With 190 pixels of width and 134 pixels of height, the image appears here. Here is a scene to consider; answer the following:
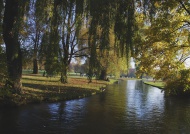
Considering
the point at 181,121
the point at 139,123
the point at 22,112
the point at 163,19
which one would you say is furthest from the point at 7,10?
the point at 181,121

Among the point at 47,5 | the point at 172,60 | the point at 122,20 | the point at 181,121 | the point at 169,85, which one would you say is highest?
the point at 47,5

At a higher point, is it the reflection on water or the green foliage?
the green foliage

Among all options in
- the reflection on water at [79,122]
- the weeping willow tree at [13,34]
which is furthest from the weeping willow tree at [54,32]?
the reflection on water at [79,122]

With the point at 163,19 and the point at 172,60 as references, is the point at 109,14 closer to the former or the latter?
the point at 163,19

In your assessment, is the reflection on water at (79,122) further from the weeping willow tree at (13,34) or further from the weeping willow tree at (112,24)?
the weeping willow tree at (112,24)

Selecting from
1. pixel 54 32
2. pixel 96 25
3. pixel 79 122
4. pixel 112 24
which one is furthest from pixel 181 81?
pixel 54 32

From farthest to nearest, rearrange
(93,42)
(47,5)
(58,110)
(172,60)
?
(172,60), (58,110), (47,5), (93,42)

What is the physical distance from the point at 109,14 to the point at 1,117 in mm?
7872

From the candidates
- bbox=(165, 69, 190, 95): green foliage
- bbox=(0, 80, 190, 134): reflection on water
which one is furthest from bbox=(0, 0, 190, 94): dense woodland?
bbox=(0, 80, 190, 134): reflection on water

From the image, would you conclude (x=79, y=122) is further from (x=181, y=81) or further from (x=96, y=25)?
(x=181, y=81)

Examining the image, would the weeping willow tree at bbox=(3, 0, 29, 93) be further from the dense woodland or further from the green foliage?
the green foliage

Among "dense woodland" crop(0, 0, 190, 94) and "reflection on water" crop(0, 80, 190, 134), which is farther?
"reflection on water" crop(0, 80, 190, 134)

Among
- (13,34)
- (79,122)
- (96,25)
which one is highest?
(96,25)

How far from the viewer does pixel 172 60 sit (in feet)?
56.9
